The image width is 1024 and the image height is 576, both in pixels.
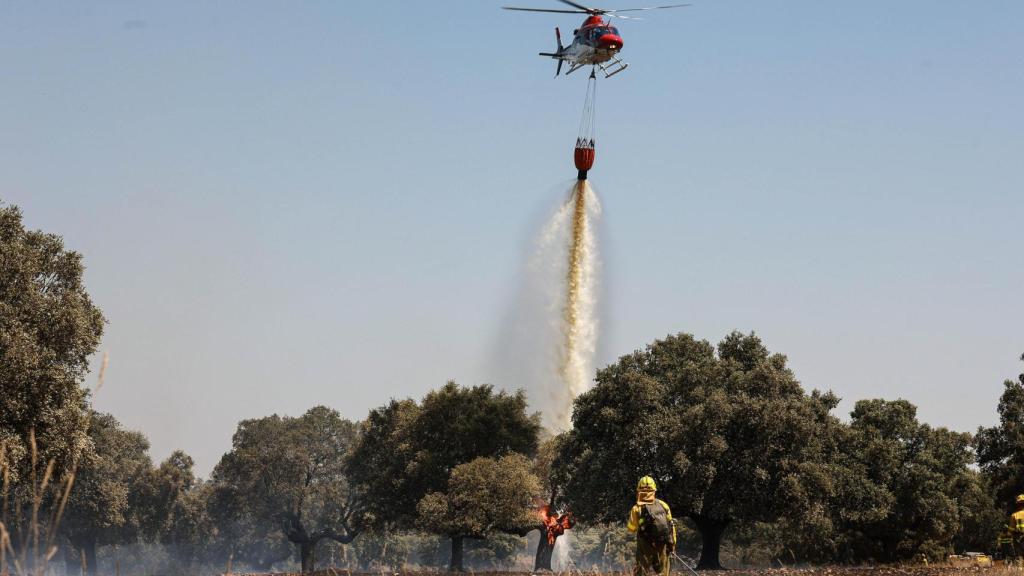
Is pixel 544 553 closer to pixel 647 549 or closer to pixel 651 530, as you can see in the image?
pixel 647 549

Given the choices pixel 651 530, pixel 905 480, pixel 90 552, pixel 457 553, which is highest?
pixel 905 480

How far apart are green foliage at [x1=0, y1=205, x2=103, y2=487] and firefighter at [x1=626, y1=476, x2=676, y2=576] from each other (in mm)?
29786

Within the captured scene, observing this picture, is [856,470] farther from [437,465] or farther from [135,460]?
[135,460]

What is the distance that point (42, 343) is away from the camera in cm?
4719

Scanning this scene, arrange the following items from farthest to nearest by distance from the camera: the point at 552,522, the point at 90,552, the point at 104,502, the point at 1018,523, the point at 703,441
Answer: the point at 90,552 < the point at 104,502 < the point at 552,522 < the point at 703,441 < the point at 1018,523

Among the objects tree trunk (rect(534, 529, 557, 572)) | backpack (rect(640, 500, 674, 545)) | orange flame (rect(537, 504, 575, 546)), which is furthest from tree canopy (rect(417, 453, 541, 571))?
backpack (rect(640, 500, 674, 545))

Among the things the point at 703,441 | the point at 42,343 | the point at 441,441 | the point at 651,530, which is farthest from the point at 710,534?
the point at 651,530

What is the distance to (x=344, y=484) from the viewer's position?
150 m

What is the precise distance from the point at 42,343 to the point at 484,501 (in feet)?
121

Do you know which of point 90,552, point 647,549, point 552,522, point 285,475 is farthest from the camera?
point 285,475

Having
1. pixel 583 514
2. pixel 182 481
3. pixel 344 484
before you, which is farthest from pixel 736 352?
pixel 182 481

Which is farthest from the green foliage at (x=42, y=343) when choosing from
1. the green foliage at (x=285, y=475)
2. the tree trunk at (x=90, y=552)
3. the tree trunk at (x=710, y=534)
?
the tree trunk at (x=90, y=552)

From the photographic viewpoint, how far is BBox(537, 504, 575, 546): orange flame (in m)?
81.2

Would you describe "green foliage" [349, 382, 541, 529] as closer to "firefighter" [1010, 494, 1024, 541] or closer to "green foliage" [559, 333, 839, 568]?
"green foliage" [559, 333, 839, 568]
